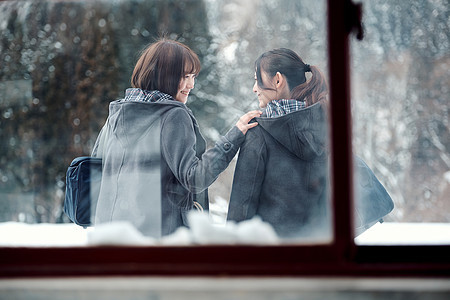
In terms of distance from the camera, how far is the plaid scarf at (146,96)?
2.24 m

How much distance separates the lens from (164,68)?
2326 mm

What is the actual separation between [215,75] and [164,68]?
133 centimetres

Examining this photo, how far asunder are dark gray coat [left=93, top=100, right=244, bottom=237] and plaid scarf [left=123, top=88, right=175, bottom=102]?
1.5 inches

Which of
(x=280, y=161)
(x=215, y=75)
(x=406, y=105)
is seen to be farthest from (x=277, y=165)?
(x=406, y=105)

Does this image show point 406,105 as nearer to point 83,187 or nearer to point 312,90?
point 312,90

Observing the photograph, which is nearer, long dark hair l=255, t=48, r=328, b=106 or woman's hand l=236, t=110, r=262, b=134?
woman's hand l=236, t=110, r=262, b=134

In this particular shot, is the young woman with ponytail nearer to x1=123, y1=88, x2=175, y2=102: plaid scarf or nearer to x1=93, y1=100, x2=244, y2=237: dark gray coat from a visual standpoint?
x1=93, y1=100, x2=244, y2=237: dark gray coat

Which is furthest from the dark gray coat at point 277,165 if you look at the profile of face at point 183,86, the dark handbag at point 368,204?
the profile of face at point 183,86

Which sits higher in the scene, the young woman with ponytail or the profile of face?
the profile of face

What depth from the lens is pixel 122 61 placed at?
3586 millimetres

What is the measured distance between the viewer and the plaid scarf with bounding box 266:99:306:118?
2336 millimetres

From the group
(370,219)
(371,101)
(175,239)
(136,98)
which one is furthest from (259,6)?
(175,239)

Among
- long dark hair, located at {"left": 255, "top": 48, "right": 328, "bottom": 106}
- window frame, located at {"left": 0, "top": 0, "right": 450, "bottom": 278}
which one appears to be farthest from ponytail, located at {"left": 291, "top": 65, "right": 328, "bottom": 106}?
window frame, located at {"left": 0, "top": 0, "right": 450, "bottom": 278}

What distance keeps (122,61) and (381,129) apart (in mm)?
1910
